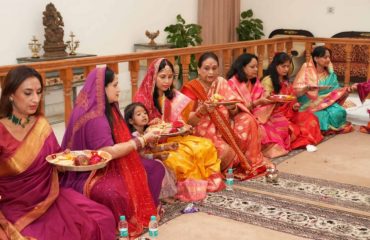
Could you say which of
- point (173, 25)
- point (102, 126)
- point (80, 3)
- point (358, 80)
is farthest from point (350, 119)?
point (102, 126)

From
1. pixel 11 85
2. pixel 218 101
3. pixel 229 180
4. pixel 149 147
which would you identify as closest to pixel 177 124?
pixel 149 147

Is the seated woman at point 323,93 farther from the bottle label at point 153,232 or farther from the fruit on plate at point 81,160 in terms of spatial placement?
the fruit on plate at point 81,160

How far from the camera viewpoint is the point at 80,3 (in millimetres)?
7176

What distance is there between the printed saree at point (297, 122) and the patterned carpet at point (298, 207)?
982mm

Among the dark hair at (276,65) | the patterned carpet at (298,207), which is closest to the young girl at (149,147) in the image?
the patterned carpet at (298,207)

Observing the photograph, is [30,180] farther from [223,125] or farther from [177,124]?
[223,125]

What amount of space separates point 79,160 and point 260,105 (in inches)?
99.1

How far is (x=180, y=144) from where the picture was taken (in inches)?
158

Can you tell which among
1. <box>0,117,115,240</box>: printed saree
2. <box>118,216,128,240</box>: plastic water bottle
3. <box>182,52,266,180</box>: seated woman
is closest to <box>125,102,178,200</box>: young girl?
<box>182,52,266,180</box>: seated woman

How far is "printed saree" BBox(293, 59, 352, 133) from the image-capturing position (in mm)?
5766

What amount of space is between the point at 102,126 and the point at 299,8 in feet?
23.1

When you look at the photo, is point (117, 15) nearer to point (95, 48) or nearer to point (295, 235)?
point (95, 48)

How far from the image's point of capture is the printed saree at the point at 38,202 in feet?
8.77

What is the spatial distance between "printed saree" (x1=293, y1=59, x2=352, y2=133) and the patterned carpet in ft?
5.10
